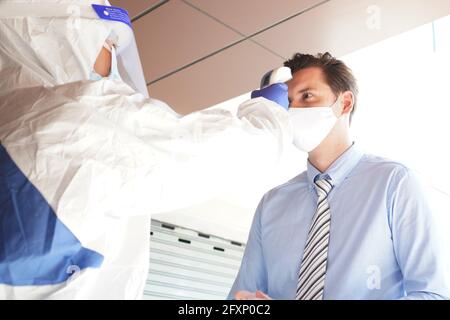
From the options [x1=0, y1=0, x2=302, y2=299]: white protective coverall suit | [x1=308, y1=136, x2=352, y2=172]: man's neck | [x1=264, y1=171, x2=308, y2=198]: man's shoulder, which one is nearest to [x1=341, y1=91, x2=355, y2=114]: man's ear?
[x1=308, y1=136, x2=352, y2=172]: man's neck

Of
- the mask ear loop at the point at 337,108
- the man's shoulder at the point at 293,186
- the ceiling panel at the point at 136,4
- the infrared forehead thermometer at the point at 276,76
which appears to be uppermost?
the ceiling panel at the point at 136,4

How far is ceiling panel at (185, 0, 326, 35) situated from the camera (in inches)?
112

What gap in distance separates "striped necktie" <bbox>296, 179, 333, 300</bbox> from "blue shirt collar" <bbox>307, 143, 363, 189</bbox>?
34 millimetres

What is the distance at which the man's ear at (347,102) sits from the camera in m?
2.10

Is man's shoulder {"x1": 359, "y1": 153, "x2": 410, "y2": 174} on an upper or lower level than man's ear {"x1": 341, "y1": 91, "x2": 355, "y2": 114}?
lower

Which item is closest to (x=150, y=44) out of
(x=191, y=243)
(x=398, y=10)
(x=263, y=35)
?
(x=263, y=35)

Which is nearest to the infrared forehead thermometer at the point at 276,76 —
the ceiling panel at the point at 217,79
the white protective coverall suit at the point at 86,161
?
the white protective coverall suit at the point at 86,161

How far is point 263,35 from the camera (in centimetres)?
310

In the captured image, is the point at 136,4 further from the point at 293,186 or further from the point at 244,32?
the point at 293,186

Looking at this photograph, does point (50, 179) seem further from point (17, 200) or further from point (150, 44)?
point (150, 44)

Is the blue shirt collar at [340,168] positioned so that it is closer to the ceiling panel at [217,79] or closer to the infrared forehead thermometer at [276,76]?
the infrared forehead thermometer at [276,76]

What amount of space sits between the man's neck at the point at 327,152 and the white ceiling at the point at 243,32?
→ 102 centimetres

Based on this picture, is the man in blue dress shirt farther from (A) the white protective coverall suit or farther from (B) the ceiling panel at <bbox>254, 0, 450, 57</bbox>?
(B) the ceiling panel at <bbox>254, 0, 450, 57</bbox>

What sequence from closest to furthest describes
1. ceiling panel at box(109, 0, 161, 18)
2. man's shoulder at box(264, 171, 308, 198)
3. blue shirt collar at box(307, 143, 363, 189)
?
blue shirt collar at box(307, 143, 363, 189) → man's shoulder at box(264, 171, 308, 198) → ceiling panel at box(109, 0, 161, 18)
